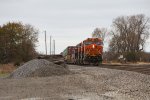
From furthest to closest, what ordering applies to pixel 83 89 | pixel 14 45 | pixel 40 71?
pixel 14 45, pixel 40 71, pixel 83 89

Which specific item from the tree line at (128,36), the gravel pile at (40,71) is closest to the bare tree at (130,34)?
the tree line at (128,36)

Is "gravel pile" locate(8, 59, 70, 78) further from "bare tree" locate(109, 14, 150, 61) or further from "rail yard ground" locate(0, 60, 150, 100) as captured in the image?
"bare tree" locate(109, 14, 150, 61)

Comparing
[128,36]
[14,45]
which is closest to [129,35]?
[128,36]

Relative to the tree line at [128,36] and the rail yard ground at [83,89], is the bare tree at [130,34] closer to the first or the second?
the tree line at [128,36]

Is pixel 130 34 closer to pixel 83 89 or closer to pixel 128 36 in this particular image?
pixel 128 36

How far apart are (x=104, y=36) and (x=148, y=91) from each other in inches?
5093

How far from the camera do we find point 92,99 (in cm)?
1391

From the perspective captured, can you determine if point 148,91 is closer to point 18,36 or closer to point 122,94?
point 122,94

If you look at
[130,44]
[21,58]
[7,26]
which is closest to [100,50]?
[21,58]

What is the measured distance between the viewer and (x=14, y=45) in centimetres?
7975

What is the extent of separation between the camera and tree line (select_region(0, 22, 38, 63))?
75.6 m

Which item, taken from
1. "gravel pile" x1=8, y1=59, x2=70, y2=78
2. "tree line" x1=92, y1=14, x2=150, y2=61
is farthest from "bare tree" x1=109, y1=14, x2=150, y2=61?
"gravel pile" x1=8, y1=59, x2=70, y2=78

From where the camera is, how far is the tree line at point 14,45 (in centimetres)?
7556

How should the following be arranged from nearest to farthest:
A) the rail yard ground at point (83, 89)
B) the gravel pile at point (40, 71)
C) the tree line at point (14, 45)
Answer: the rail yard ground at point (83, 89) < the gravel pile at point (40, 71) < the tree line at point (14, 45)
